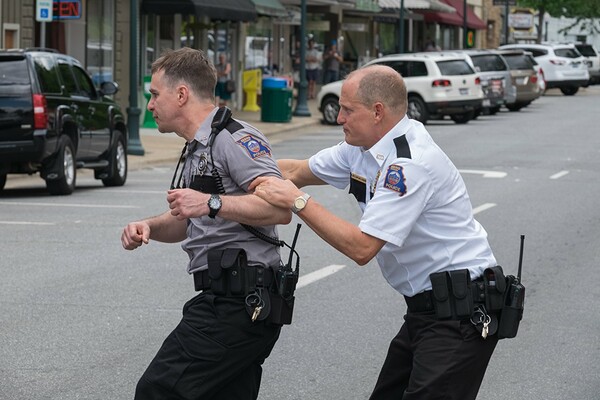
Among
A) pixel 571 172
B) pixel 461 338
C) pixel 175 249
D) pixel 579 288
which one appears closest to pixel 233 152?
pixel 461 338

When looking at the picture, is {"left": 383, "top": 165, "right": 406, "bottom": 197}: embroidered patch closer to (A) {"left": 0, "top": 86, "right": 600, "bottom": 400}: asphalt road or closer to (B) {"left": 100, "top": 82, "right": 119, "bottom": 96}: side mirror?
(A) {"left": 0, "top": 86, "right": 600, "bottom": 400}: asphalt road

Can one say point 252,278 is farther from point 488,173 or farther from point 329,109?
point 329,109

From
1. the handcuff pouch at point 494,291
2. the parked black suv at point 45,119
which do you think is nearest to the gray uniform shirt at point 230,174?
the handcuff pouch at point 494,291

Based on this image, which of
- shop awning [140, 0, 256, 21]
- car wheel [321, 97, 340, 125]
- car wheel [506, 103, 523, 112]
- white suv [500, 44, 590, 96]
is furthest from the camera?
white suv [500, 44, 590, 96]

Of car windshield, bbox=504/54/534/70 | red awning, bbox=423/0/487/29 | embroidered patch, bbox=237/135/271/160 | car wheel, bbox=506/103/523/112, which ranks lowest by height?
car wheel, bbox=506/103/523/112

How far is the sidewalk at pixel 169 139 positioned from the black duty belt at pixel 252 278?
18.3 meters

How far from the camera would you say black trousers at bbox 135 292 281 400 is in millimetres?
4801

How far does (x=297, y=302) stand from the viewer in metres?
9.80

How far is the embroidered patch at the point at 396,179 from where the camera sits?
4617mm

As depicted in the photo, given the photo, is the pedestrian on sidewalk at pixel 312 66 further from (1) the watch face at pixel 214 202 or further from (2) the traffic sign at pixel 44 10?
(1) the watch face at pixel 214 202

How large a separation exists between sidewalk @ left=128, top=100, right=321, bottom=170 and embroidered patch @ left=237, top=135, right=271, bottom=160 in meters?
18.4

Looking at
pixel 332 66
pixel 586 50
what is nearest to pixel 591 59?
pixel 586 50

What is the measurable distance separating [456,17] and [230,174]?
6153 centimetres

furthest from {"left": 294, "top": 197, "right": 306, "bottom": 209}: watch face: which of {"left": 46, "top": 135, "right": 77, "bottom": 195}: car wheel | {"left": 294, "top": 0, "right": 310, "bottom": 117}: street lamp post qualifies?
{"left": 294, "top": 0, "right": 310, "bottom": 117}: street lamp post
